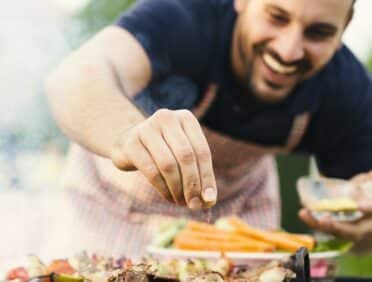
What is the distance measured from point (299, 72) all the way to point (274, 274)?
150 centimetres

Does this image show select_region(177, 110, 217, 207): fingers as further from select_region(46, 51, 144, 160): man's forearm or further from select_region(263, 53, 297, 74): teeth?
select_region(263, 53, 297, 74): teeth

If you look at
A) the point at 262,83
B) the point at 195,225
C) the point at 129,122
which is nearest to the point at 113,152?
the point at 129,122

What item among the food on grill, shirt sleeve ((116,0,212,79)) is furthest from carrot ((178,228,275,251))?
shirt sleeve ((116,0,212,79))

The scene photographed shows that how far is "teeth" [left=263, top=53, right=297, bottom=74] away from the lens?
111 inches

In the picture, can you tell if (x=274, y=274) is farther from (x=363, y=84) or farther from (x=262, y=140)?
(x=363, y=84)

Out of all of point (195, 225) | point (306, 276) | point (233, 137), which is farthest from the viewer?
point (233, 137)

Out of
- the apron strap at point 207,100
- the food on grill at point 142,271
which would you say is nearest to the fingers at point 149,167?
the food on grill at point 142,271

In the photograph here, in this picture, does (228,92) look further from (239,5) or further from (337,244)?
(337,244)

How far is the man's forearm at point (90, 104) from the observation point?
178 centimetres

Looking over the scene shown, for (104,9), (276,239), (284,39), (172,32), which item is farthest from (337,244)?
(104,9)

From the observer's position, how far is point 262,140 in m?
3.14

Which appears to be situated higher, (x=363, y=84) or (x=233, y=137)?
(x=363, y=84)

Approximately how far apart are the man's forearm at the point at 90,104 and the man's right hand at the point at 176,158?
0.22 m

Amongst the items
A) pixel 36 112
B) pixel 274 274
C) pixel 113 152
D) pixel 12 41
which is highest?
pixel 12 41
